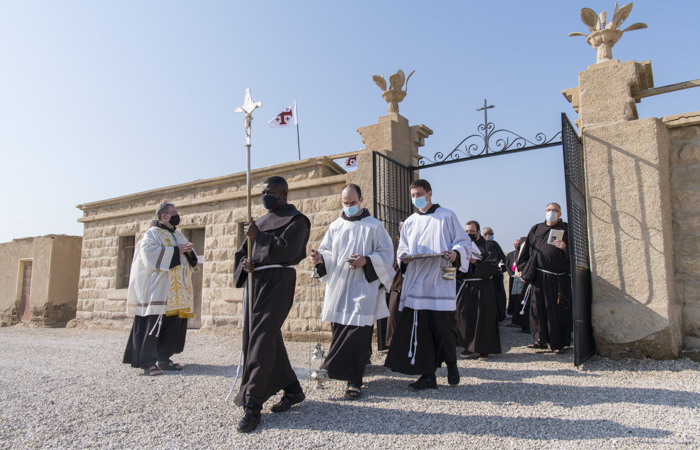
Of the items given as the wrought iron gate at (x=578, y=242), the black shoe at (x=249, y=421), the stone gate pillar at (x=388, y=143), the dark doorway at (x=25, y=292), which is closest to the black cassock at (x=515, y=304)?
the wrought iron gate at (x=578, y=242)

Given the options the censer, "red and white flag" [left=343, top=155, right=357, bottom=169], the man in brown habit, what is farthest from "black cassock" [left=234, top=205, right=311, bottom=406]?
"red and white flag" [left=343, top=155, right=357, bottom=169]

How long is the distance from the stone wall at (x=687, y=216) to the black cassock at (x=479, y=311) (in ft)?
6.68

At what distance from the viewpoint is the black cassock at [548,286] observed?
20.2 feet

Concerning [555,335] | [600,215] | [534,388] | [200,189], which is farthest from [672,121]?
[200,189]

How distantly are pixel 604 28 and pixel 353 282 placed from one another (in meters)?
4.55

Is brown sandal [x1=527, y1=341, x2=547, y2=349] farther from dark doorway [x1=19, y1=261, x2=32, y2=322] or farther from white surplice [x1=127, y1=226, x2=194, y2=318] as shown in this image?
dark doorway [x1=19, y1=261, x2=32, y2=322]

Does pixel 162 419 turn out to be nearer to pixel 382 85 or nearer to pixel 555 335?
pixel 555 335

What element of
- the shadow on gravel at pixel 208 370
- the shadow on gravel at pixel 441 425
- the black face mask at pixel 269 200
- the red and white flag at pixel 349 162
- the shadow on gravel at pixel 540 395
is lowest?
the shadow on gravel at pixel 208 370

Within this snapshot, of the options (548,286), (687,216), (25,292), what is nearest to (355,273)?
(548,286)

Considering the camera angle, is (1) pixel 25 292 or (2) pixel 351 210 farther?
(1) pixel 25 292

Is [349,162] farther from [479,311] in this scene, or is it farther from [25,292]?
[25,292]

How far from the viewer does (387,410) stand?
380cm

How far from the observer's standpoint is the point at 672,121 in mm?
5688

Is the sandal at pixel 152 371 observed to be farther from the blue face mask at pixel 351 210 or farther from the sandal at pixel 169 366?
the blue face mask at pixel 351 210
